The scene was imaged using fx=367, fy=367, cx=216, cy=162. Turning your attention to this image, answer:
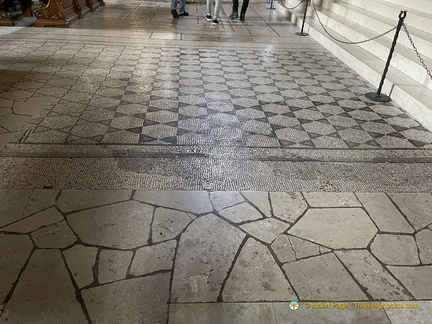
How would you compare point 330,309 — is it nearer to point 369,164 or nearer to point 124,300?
point 124,300

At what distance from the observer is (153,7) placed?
36.5ft

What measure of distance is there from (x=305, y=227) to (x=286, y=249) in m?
0.27

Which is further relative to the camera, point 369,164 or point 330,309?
point 369,164

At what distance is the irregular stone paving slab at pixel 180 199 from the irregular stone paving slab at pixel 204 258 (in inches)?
4.4

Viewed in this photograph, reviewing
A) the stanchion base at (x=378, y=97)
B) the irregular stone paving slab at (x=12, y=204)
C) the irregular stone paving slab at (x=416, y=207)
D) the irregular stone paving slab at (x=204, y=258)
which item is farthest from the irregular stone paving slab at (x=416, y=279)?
the stanchion base at (x=378, y=97)

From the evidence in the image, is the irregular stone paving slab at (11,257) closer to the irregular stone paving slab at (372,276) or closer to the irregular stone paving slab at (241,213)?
the irregular stone paving slab at (241,213)

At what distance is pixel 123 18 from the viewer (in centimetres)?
938

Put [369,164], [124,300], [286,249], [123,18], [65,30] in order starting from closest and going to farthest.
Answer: [124,300], [286,249], [369,164], [65,30], [123,18]

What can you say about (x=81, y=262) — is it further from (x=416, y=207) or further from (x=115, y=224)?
(x=416, y=207)

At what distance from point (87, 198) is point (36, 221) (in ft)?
1.20

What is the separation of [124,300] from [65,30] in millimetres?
7249

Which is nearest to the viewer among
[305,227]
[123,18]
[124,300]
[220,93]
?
[124,300]

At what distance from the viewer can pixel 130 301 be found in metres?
1.88

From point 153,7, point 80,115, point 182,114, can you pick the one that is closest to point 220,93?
point 182,114
